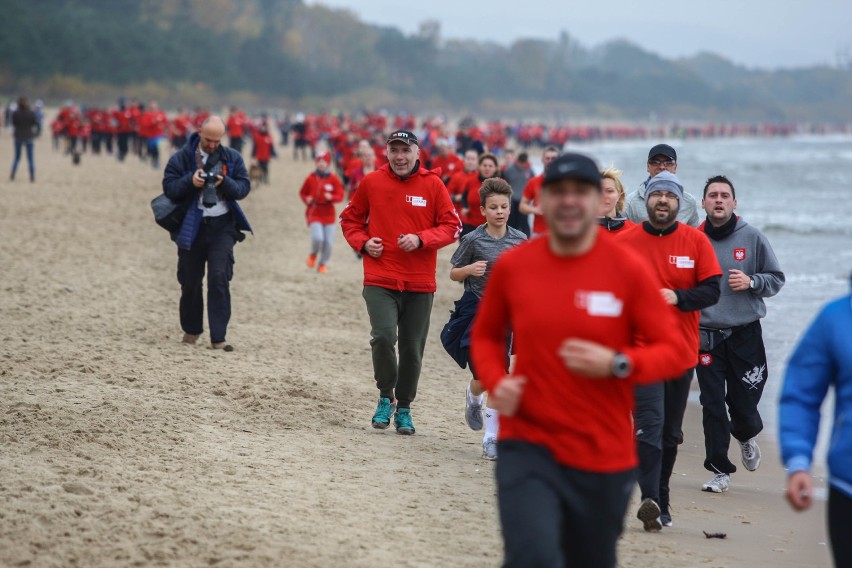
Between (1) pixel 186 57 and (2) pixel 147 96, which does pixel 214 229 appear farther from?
(1) pixel 186 57

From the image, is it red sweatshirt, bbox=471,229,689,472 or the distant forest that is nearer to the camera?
red sweatshirt, bbox=471,229,689,472

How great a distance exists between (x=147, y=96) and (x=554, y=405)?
93856mm

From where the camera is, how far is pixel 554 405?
3.92 meters

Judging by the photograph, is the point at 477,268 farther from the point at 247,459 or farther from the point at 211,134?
the point at 211,134

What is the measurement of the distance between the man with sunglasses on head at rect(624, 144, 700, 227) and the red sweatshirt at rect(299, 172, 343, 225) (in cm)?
785

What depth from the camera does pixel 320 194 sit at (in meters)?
16.1

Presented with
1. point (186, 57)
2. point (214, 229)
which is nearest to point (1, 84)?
point (186, 57)

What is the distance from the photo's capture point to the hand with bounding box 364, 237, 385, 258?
790 cm

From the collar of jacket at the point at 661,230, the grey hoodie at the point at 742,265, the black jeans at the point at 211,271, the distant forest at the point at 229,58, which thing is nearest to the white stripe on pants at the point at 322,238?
the black jeans at the point at 211,271

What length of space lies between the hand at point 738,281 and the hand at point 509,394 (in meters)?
3.48

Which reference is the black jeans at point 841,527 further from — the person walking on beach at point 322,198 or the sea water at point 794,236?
the person walking on beach at point 322,198

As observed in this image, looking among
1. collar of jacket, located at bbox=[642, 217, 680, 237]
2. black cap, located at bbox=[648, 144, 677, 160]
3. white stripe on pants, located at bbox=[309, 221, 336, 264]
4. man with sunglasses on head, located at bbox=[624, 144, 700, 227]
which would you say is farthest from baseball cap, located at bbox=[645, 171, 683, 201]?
white stripe on pants, located at bbox=[309, 221, 336, 264]

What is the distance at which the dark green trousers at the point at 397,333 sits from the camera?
26.4 feet

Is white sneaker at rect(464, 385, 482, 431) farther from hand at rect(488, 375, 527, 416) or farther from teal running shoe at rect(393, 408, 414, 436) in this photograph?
hand at rect(488, 375, 527, 416)
